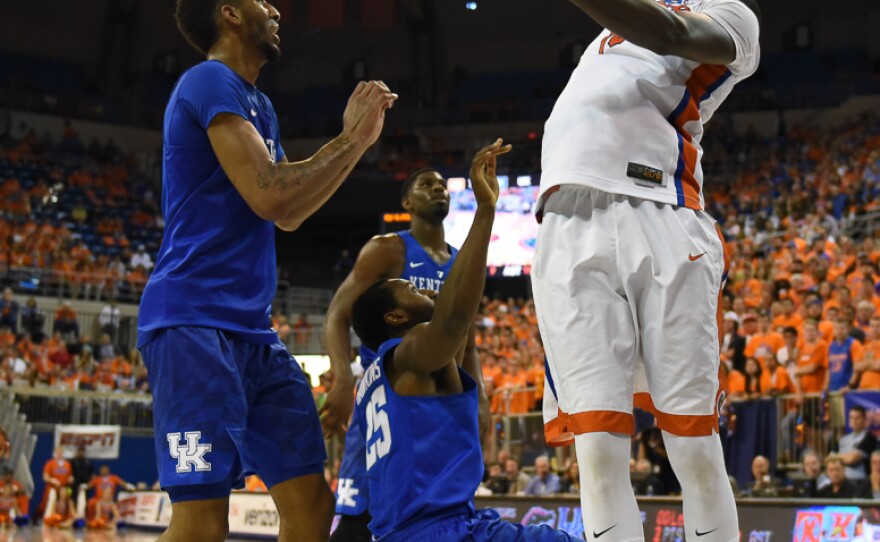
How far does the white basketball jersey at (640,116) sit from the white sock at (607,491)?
88 cm

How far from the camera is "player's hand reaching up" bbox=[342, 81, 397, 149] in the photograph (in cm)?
381

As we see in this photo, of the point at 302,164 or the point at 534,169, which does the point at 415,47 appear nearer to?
the point at 534,169

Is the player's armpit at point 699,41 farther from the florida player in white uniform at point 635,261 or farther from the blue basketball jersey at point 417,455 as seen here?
the blue basketball jersey at point 417,455

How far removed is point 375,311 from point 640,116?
1.27 metres

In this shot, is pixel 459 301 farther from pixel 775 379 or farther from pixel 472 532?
pixel 775 379

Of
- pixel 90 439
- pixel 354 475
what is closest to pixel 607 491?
pixel 354 475

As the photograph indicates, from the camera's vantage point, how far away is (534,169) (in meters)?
29.0

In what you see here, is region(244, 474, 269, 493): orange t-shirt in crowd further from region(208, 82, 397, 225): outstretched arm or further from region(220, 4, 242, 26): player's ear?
region(208, 82, 397, 225): outstretched arm

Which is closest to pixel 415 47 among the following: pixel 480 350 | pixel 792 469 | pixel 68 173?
pixel 68 173

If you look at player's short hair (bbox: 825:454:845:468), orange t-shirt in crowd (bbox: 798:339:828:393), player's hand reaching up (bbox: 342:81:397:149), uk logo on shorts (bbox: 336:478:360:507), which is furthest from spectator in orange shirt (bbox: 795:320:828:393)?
player's hand reaching up (bbox: 342:81:397:149)

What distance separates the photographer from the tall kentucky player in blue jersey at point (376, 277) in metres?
5.18

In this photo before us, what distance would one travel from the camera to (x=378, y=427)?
13.3 feet

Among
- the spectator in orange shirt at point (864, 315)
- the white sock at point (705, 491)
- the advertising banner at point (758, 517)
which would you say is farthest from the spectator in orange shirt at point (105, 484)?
the white sock at point (705, 491)

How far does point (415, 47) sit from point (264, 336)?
32.5 metres
